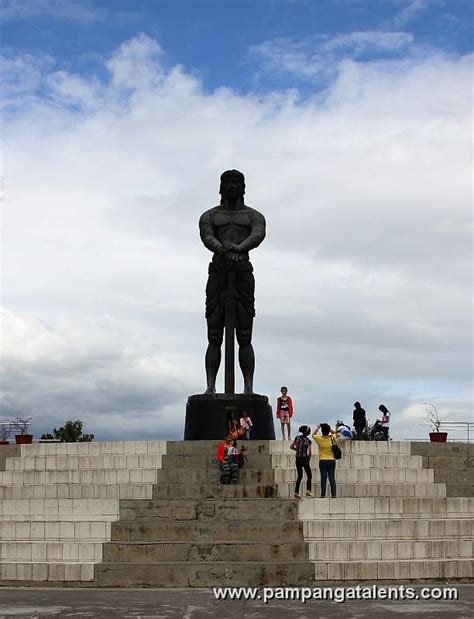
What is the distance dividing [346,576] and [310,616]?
2.73 m

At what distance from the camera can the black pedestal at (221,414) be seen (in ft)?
63.9

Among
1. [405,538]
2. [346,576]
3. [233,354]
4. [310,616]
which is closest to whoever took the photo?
[310,616]

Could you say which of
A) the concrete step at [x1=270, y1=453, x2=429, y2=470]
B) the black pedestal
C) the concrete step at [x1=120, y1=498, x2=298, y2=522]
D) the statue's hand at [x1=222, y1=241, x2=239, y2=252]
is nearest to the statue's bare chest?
the statue's hand at [x1=222, y1=241, x2=239, y2=252]

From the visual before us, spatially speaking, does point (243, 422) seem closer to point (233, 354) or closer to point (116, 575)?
point (233, 354)

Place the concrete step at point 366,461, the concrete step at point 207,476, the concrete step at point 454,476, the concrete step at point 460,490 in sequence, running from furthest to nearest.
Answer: the concrete step at point 454,476
the concrete step at point 366,461
the concrete step at point 460,490
the concrete step at point 207,476

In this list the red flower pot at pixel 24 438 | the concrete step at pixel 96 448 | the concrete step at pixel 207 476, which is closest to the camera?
the concrete step at pixel 207 476

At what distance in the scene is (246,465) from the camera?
55.2ft

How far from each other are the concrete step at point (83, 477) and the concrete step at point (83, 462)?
0.92ft

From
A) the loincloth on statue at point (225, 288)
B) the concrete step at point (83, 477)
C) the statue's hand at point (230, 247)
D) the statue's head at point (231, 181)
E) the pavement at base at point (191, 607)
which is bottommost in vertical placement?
the pavement at base at point (191, 607)

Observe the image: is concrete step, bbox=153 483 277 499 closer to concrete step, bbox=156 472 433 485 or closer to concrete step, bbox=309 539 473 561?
concrete step, bbox=156 472 433 485

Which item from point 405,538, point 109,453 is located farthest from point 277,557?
point 109,453

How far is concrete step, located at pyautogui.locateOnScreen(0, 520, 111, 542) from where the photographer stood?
13422 mm

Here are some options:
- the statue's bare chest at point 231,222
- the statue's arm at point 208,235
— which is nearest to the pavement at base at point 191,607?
the statue's arm at point 208,235

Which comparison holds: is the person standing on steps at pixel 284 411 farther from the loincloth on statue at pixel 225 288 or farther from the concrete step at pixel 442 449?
the concrete step at pixel 442 449
